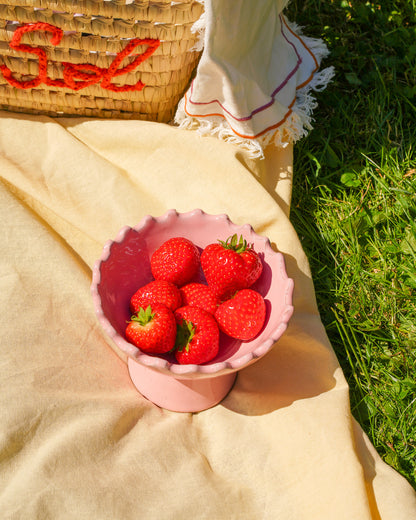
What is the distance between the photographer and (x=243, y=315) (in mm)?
956

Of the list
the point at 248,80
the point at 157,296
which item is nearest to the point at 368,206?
the point at 248,80

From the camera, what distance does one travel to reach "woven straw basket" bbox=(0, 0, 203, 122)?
1.11 m

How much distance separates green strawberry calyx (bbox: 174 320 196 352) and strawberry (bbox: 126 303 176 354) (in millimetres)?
17

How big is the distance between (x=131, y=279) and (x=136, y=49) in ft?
1.59

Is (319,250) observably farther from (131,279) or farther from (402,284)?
(131,279)

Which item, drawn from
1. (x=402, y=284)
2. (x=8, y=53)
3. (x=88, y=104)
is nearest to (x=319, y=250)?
(x=402, y=284)

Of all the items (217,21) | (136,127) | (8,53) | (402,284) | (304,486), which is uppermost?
(217,21)

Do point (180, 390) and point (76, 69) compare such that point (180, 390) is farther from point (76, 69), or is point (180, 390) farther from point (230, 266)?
point (76, 69)

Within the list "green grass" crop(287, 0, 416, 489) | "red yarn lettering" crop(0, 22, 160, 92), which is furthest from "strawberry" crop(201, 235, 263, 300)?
"red yarn lettering" crop(0, 22, 160, 92)

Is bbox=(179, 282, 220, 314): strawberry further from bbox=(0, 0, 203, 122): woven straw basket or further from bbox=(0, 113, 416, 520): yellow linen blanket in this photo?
bbox=(0, 0, 203, 122): woven straw basket

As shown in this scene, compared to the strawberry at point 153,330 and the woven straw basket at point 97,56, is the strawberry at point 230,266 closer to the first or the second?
the strawberry at point 153,330

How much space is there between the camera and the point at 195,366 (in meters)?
0.87

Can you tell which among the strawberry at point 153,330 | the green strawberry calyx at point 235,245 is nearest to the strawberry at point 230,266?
the green strawberry calyx at point 235,245

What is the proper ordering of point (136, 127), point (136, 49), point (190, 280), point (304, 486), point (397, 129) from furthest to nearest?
point (397, 129), point (136, 127), point (136, 49), point (190, 280), point (304, 486)
